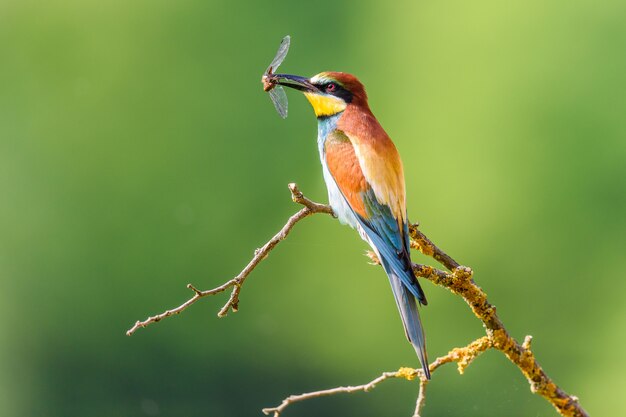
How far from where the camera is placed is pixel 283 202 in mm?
9289

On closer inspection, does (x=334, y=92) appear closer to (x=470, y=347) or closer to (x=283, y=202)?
(x=470, y=347)

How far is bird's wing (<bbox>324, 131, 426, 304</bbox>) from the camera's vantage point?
181cm

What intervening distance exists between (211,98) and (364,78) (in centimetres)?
162

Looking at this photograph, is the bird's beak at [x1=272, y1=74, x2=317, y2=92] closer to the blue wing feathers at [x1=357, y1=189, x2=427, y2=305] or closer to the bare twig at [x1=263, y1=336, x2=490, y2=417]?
the blue wing feathers at [x1=357, y1=189, x2=427, y2=305]

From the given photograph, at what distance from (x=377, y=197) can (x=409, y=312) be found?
32cm

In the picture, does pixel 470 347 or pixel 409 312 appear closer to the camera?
pixel 470 347

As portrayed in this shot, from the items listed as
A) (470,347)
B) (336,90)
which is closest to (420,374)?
(470,347)

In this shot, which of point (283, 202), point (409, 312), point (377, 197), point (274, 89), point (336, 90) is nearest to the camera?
point (409, 312)

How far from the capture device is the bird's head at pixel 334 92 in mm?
2266

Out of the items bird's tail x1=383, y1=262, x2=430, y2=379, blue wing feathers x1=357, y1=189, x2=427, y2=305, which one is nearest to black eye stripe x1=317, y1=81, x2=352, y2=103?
blue wing feathers x1=357, y1=189, x2=427, y2=305

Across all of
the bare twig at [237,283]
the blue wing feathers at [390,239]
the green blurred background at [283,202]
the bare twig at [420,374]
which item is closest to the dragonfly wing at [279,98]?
the blue wing feathers at [390,239]

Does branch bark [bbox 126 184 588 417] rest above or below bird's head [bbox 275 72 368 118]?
below

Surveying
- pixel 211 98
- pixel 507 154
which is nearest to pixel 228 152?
pixel 211 98

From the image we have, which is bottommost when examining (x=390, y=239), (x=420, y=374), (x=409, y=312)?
(x=420, y=374)
